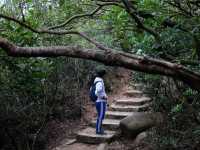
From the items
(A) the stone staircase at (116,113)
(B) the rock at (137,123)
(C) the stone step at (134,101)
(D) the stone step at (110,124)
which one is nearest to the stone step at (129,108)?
(A) the stone staircase at (116,113)

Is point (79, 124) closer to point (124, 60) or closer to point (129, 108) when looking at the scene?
point (129, 108)

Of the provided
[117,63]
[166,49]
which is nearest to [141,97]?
[166,49]

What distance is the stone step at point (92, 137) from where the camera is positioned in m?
11.3

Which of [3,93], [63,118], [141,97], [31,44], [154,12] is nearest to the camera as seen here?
[154,12]

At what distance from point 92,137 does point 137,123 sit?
1.30m

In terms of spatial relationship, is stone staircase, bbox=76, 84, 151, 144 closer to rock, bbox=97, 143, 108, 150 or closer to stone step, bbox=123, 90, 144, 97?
stone step, bbox=123, 90, 144, 97

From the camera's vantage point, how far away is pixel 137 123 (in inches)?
446

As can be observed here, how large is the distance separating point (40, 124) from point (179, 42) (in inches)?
239

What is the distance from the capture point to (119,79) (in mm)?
16703

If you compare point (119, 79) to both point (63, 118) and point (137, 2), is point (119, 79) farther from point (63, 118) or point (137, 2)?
point (137, 2)

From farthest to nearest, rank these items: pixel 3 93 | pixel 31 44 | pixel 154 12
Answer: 1. pixel 3 93
2. pixel 31 44
3. pixel 154 12

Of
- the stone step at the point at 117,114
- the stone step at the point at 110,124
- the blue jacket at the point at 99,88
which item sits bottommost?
the stone step at the point at 110,124

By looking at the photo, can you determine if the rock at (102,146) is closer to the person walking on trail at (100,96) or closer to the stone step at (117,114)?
the person walking on trail at (100,96)

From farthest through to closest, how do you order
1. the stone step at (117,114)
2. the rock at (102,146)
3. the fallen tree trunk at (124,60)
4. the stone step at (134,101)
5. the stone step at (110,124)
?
the stone step at (134,101)
the stone step at (117,114)
the stone step at (110,124)
the rock at (102,146)
the fallen tree trunk at (124,60)
